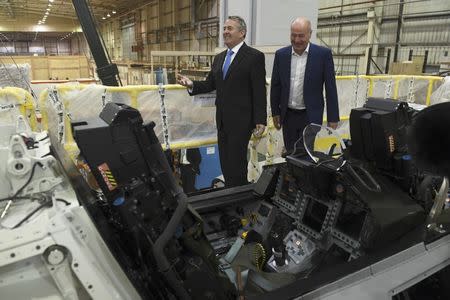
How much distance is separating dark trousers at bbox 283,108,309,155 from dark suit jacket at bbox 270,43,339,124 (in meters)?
0.07

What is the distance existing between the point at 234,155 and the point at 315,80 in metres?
1.18

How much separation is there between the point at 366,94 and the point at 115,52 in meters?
27.6

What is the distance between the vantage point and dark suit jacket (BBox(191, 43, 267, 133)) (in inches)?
147

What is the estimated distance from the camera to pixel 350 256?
2355 mm

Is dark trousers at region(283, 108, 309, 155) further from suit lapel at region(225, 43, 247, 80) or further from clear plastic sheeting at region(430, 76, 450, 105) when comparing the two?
clear plastic sheeting at region(430, 76, 450, 105)

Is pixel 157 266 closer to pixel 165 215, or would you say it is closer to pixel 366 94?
pixel 165 215

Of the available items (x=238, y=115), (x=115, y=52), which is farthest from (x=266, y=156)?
(x=115, y=52)

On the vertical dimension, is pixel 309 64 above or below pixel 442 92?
above

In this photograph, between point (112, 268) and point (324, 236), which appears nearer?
point (112, 268)

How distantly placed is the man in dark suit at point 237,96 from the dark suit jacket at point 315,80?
0.34 m

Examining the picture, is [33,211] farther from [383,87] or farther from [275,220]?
[383,87]

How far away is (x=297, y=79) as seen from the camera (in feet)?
13.1

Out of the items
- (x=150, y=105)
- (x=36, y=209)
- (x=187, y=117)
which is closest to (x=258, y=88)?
(x=187, y=117)

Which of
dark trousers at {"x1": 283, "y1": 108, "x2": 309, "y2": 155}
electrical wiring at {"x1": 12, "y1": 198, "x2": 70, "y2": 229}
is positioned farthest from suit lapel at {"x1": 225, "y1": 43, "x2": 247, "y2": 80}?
electrical wiring at {"x1": 12, "y1": 198, "x2": 70, "y2": 229}
